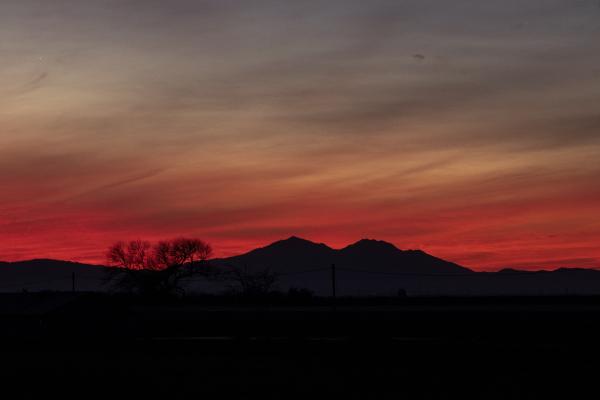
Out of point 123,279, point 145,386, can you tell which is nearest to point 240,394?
point 145,386

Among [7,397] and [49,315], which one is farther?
[49,315]

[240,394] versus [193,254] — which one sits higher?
[193,254]

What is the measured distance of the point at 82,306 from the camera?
49.3 meters

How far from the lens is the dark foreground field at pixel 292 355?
25672mm

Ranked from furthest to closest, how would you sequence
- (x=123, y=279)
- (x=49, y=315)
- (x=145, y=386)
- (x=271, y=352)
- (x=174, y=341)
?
1. (x=123, y=279)
2. (x=49, y=315)
3. (x=174, y=341)
4. (x=271, y=352)
5. (x=145, y=386)

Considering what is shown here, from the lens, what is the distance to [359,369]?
1199 inches

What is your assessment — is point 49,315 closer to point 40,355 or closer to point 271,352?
point 40,355

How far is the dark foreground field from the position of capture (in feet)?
84.2

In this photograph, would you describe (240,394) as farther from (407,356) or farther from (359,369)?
(407,356)

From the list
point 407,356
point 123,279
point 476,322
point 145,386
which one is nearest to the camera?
point 145,386

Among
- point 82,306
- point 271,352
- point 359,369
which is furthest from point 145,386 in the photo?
point 82,306

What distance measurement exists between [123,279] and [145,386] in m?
76.8

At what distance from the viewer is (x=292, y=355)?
36188 millimetres

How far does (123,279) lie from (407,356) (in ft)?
232
